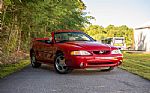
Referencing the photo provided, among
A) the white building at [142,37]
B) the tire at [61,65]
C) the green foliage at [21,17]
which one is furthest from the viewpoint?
the white building at [142,37]

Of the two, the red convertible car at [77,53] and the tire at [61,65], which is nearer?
the red convertible car at [77,53]

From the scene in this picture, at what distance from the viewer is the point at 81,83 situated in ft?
27.4

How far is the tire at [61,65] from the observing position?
10711 mm

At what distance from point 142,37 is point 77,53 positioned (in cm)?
4623

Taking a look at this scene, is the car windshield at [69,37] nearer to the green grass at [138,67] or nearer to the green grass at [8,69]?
the green grass at [8,69]

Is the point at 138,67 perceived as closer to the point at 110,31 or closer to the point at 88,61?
the point at 88,61

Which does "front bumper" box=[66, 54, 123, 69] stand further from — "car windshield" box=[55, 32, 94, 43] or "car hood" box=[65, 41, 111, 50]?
"car windshield" box=[55, 32, 94, 43]

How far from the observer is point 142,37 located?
55.2 meters

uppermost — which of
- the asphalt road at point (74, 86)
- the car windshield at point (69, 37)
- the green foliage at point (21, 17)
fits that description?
the green foliage at point (21, 17)

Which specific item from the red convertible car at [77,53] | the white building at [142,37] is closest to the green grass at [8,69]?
the red convertible car at [77,53]

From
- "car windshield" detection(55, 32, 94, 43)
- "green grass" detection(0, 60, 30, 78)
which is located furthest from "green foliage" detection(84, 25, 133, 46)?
"car windshield" detection(55, 32, 94, 43)

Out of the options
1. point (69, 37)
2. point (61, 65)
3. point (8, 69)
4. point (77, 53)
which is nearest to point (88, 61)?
point (77, 53)

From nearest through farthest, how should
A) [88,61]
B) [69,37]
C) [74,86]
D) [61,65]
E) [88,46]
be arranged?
[74,86] → [88,61] → [88,46] → [61,65] → [69,37]

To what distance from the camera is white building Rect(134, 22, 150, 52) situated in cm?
5319
